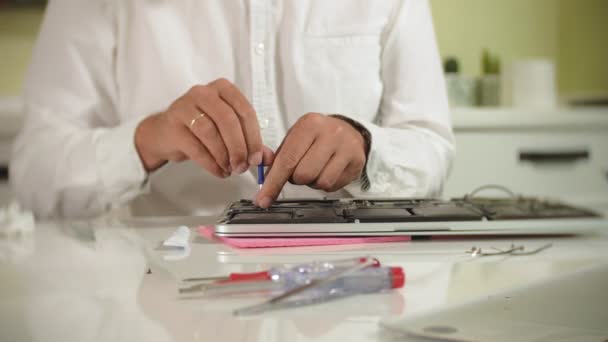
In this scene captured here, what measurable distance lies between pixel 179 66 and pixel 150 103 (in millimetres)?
72

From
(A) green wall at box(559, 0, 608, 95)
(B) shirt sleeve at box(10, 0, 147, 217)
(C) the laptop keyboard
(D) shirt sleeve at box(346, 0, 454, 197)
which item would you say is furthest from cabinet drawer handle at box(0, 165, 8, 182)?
(A) green wall at box(559, 0, 608, 95)

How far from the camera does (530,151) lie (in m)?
1.76

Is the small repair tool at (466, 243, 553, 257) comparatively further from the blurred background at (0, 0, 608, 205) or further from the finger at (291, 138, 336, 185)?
the blurred background at (0, 0, 608, 205)

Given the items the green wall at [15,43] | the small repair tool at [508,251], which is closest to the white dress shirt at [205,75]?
the small repair tool at [508,251]

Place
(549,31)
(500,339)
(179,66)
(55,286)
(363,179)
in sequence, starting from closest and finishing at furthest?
1. (500,339)
2. (55,286)
3. (363,179)
4. (179,66)
5. (549,31)

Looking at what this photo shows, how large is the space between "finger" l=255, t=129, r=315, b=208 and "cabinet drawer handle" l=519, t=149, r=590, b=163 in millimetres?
1162

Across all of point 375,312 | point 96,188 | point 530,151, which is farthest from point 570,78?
point 375,312

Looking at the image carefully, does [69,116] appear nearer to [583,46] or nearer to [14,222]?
[14,222]

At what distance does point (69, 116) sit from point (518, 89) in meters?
1.30

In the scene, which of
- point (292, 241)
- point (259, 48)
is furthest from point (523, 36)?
point (292, 241)

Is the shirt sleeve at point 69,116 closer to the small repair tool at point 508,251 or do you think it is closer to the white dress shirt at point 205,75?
the white dress shirt at point 205,75

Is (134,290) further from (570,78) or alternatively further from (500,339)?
(570,78)

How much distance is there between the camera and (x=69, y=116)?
102 centimetres

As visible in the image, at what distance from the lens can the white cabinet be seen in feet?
5.69
